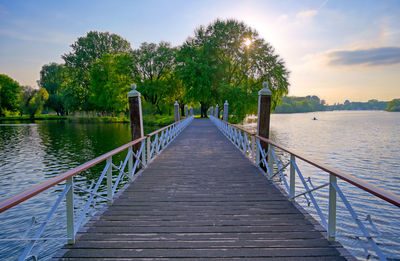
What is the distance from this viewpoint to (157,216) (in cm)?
366

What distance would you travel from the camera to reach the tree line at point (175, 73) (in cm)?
2855

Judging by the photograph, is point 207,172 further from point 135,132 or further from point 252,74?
point 252,74

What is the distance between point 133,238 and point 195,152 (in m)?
6.46

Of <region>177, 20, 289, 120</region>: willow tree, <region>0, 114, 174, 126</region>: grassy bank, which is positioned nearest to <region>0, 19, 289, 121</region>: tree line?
<region>177, 20, 289, 120</region>: willow tree

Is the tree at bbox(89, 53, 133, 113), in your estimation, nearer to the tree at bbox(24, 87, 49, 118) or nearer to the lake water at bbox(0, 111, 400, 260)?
the tree at bbox(24, 87, 49, 118)

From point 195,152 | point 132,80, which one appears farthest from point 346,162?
point 132,80

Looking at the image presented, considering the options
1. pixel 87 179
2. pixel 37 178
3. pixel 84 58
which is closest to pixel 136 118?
pixel 87 179

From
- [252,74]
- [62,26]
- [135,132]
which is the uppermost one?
[62,26]

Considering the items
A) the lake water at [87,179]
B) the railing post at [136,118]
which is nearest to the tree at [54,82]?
the lake water at [87,179]

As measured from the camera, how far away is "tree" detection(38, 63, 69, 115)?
5747 centimetres

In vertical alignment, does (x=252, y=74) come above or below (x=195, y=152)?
above

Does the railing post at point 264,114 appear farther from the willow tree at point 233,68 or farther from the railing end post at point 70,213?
the willow tree at point 233,68

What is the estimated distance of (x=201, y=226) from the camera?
3.33 m

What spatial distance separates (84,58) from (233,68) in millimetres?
32503
